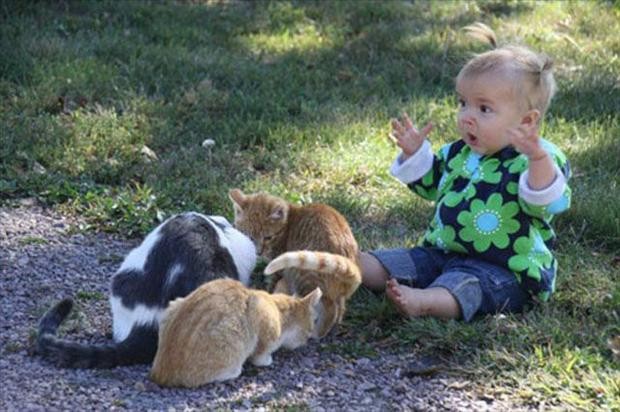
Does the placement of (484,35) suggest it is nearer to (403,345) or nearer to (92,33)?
(403,345)

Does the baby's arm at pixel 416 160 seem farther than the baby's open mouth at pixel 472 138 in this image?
Yes

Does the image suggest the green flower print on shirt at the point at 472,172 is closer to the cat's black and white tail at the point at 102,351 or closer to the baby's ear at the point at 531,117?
the baby's ear at the point at 531,117

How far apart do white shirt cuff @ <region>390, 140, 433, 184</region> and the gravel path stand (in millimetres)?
931

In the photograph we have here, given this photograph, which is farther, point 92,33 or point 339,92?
point 92,33

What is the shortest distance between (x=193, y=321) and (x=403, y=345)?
3.39ft

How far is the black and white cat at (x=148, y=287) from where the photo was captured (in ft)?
14.2

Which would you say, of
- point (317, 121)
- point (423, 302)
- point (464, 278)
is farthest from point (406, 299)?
point (317, 121)

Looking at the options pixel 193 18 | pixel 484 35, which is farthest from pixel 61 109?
pixel 484 35

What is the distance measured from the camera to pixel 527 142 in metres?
4.37

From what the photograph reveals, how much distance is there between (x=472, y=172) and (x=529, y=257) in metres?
0.49

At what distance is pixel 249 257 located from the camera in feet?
16.2

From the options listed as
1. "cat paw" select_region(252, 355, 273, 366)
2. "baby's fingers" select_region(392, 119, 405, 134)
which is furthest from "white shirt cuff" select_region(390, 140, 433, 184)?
"cat paw" select_region(252, 355, 273, 366)

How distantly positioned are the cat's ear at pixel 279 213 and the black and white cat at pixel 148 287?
342 mm

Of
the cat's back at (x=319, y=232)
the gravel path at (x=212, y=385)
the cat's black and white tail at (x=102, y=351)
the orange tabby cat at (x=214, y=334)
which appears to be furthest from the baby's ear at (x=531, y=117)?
the cat's black and white tail at (x=102, y=351)
